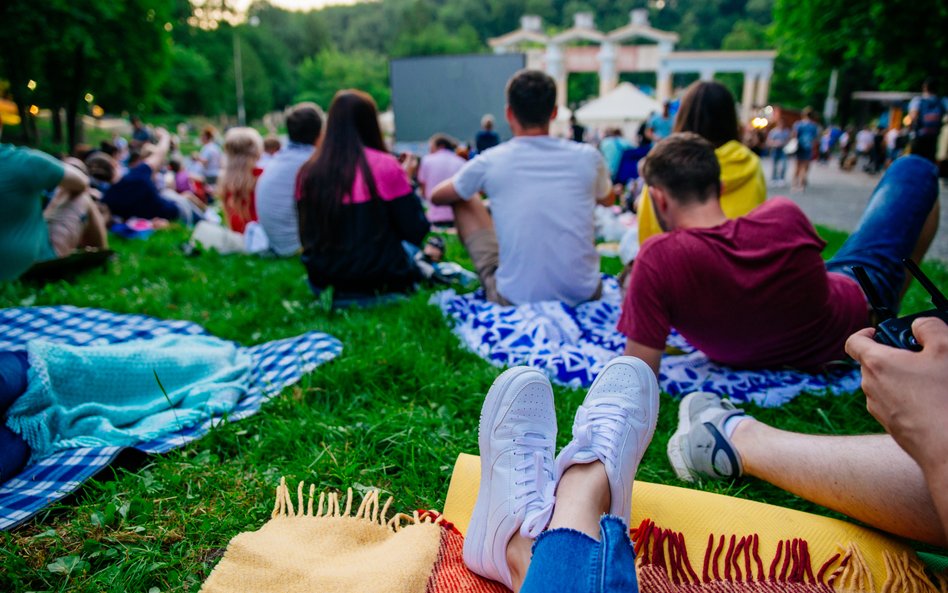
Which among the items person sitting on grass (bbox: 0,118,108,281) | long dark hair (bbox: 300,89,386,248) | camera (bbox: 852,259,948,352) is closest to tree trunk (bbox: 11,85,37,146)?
person sitting on grass (bbox: 0,118,108,281)

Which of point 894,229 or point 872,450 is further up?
point 894,229

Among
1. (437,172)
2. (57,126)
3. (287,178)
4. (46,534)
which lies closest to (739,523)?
(46,534)

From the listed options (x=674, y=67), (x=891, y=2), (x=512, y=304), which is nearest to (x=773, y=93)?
(x=674, y=67)

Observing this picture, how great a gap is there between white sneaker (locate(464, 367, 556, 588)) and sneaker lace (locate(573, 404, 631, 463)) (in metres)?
0.12

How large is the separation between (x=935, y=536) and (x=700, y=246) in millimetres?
1128

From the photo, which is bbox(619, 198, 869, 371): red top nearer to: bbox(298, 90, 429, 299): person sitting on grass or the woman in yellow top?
the woman in yellow top

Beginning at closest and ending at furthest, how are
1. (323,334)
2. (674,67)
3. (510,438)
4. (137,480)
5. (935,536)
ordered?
1. (935,536)
2. (510,438)
3. (137,480)
4. (323,334)
5. (674,67)

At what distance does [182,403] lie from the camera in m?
2.35

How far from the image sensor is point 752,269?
2.15m

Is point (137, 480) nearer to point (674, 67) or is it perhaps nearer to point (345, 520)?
point (345, 520)

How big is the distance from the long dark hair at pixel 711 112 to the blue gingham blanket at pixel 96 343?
2422mm

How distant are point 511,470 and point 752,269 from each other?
1.35m

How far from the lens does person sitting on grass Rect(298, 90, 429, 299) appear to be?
11.6 ft

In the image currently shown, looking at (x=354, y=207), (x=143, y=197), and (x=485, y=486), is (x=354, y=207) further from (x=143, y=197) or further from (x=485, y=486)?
(x=143, y=197)
